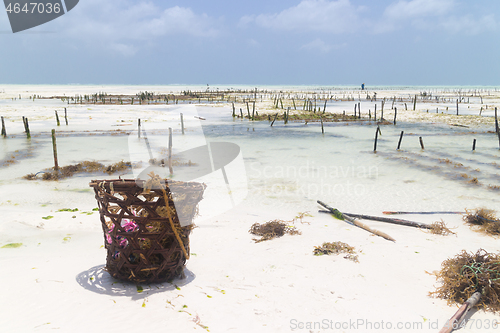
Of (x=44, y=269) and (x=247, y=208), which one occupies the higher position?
(x=44, y=269)

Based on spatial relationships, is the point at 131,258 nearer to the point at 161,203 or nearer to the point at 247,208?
the point at 161,203

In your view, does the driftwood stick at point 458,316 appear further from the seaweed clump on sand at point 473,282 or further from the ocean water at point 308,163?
the ocean water at point 308,163

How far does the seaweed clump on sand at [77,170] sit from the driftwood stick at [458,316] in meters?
10.0

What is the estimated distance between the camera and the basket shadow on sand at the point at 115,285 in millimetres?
3365

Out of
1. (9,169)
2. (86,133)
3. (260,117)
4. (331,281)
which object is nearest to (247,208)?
(331,281)

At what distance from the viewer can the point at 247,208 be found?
25.0 feet

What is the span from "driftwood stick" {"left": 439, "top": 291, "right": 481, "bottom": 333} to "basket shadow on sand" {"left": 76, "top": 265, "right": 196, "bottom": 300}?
2588 millimetres

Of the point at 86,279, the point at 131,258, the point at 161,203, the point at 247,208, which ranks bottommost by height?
the point at 247,208

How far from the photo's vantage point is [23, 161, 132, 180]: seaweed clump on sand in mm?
9875

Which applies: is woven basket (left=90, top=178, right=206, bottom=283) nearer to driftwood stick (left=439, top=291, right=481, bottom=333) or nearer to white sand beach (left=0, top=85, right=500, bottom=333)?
white sand beach (left=0, top=85, right=500, bottom=333)

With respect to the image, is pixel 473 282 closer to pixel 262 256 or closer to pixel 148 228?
pixel 262 256

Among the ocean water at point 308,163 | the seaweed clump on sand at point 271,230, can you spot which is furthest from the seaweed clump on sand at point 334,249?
the ocean water at point 308,163

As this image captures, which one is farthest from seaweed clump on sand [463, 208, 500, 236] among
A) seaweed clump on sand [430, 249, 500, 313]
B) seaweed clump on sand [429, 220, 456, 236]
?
seaweed clump on sand [430, 249, 500, 313]

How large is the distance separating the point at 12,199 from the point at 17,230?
343 cm
